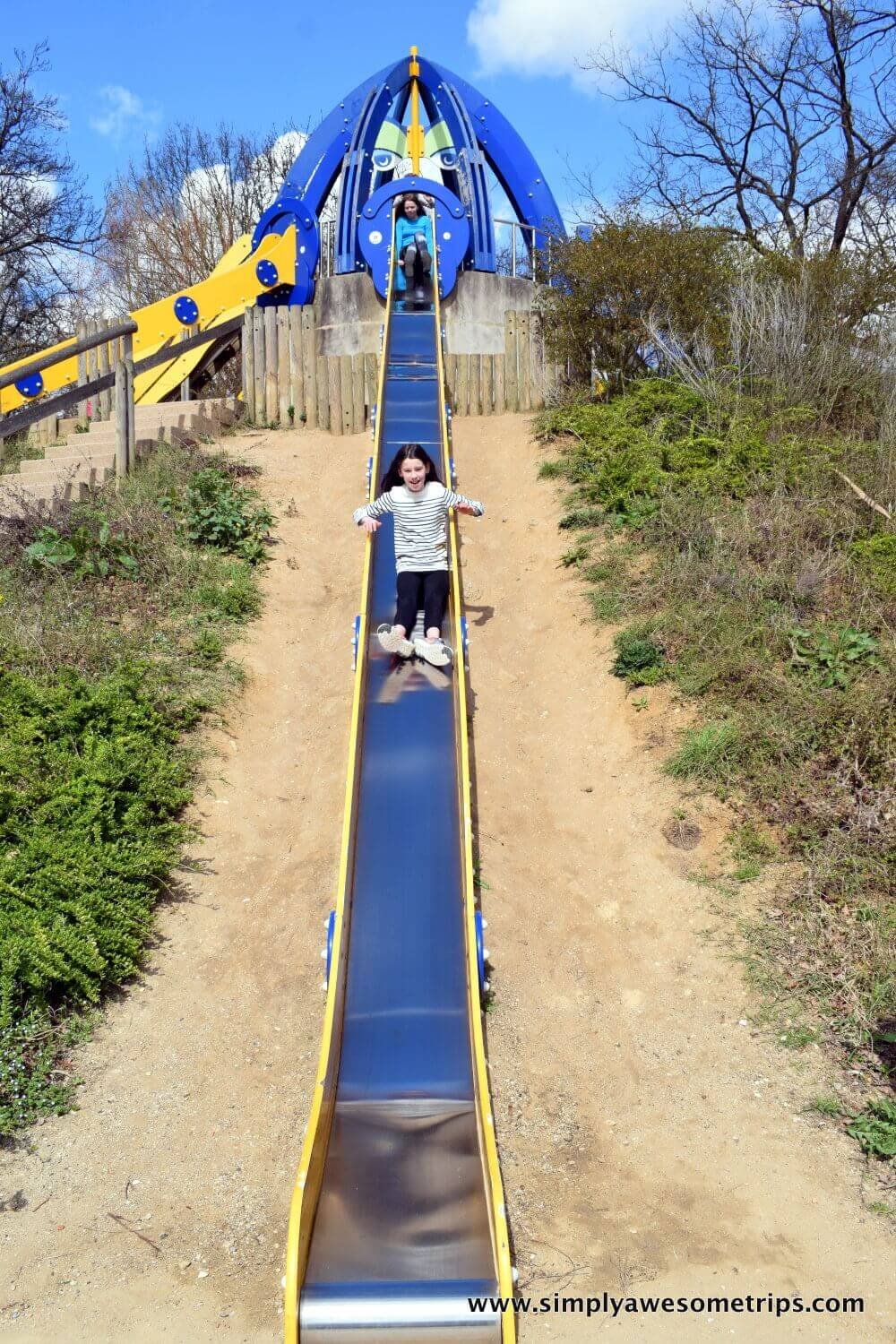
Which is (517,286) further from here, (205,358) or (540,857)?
(540,857)

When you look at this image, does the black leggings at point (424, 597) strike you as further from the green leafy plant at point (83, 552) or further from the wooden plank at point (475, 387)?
the wooden plank at point (475, 387)

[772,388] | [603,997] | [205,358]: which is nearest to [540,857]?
[603,997]

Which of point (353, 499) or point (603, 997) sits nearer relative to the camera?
point (603, 997)

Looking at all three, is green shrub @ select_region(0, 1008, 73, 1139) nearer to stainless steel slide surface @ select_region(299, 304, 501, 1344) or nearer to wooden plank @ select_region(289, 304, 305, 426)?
stainless steel slide surface @ select_region(299, 304, 501, 1344)

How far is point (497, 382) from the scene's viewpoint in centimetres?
1359

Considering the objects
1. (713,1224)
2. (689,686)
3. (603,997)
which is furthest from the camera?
(689,686)

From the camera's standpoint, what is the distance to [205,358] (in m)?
16.4

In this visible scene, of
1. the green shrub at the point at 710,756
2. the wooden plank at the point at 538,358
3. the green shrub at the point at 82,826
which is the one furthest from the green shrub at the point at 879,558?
the wooden plank at the point at 538,358

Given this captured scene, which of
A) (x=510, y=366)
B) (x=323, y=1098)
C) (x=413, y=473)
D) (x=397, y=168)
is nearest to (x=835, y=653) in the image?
(x=413, y=473)

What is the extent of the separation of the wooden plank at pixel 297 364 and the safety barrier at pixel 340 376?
0.04 ft

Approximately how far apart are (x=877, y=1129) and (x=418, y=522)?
4590 mm

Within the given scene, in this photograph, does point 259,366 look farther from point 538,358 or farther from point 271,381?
point 538,358

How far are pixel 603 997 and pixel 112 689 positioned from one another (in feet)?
12.0

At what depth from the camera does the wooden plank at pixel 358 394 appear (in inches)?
515
